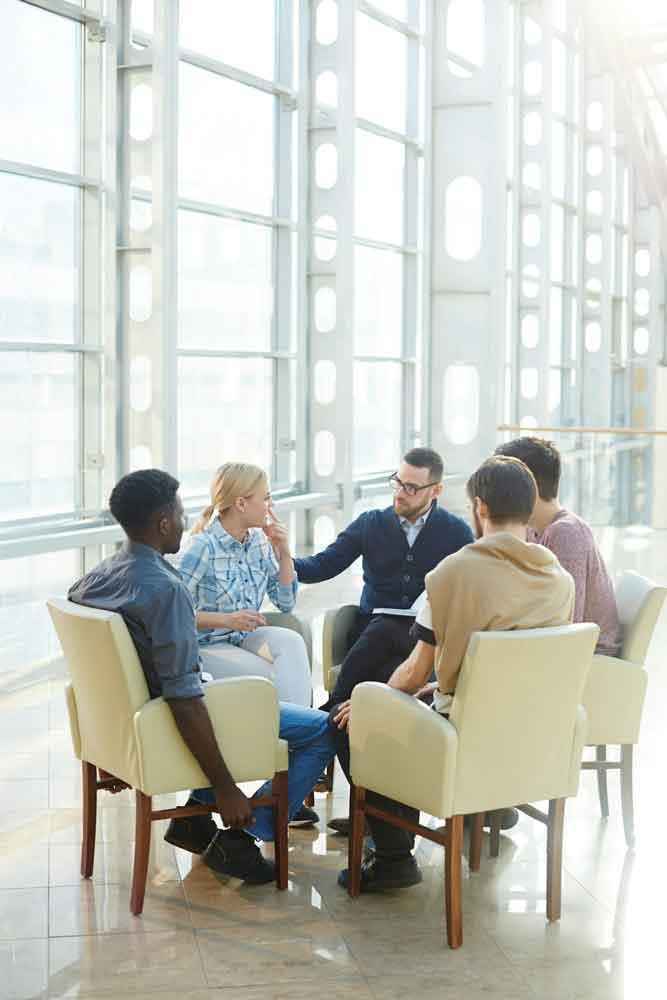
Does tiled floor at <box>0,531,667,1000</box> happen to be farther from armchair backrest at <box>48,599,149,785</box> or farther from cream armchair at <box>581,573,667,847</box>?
armchair backrest at <box>48,599,149,785</box>

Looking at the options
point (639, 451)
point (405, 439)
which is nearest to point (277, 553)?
point (639, 451)

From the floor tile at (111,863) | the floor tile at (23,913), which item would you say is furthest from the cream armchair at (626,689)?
the floor tile at (23,913)

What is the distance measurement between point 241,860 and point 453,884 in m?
0.75

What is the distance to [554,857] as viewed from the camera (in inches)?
151

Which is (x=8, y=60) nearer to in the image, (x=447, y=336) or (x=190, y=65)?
(x=190, y=65)

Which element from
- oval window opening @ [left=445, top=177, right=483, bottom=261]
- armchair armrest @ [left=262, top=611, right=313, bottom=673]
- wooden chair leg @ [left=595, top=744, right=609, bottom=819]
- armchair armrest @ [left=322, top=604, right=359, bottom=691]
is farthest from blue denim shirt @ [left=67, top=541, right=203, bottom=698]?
oval window opening @ [left=445, top=177, right=483, bottom=261]

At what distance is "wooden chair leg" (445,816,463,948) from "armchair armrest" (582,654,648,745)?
96 cm

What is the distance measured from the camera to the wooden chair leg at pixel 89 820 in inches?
161

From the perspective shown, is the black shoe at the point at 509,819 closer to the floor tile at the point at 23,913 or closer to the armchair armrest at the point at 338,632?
the armchair armrest at the point at 338,632

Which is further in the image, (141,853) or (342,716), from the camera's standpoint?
(342,716)

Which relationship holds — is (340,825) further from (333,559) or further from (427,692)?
(333,559)

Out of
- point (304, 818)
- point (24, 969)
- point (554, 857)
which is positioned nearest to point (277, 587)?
point (304, 818)

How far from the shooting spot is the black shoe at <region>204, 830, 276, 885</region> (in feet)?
13.2

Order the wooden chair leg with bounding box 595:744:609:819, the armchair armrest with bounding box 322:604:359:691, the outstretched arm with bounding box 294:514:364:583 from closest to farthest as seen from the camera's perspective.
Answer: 1. the wooden chair leg with bounding box 595:744:609:819
2. the armchair armrest with bounding box 322:604:359:691
3. the outstretched arm with bounding box 294:514:364:583
